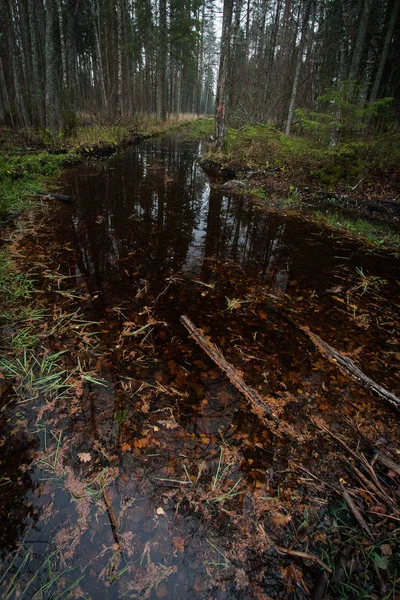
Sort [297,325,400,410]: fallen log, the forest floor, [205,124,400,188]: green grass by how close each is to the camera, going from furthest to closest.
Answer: [205,124,400,188]: green grass
the forest floor
[297,325,400,410]: fallen log

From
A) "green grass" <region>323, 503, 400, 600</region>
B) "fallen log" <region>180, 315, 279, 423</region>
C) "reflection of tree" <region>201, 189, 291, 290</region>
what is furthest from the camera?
"reflection of tree" <region>201, 189, 291, 290</region>

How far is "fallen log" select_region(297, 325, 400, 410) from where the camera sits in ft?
7.92

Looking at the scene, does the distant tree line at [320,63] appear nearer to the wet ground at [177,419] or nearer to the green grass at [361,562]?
the wet ground at [177,419]

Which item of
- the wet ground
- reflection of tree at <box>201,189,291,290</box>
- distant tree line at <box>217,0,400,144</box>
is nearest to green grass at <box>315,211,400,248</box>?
reflection of tree at <box>201,189,291,290</box>

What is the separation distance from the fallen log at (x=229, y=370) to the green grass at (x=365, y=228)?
16.2 feet

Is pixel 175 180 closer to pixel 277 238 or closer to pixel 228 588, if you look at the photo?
pixel 277 238

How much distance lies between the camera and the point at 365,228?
6613mm

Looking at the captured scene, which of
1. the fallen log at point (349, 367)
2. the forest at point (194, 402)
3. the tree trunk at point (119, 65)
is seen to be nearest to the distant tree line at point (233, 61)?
the tree trunk at point (119, 65)

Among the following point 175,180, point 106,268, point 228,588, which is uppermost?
point 175,180

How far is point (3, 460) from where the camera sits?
5.88 feet

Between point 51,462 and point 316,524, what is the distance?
1658 millimetres

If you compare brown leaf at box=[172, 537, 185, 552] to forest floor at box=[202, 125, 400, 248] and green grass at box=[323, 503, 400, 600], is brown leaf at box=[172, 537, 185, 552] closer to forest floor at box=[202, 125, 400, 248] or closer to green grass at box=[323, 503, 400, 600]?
green grass at box=[323, 503, 400, 600]

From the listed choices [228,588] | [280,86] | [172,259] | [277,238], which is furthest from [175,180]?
[280,86]

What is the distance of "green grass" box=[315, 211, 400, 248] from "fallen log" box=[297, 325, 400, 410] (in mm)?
4016
